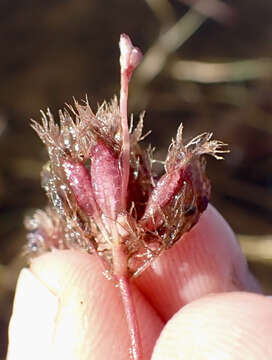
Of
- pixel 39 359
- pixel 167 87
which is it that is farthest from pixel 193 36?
pixel 39 359

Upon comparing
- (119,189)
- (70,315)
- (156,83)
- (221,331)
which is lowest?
(221,331)

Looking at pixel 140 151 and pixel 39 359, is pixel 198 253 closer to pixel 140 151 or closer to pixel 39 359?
pixel 140 151

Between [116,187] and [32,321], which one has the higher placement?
[116,187]

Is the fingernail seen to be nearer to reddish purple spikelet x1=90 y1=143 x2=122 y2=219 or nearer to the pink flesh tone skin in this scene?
the pink flesh tone skin

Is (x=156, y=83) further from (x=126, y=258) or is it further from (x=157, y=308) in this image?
(x=126, y=258)

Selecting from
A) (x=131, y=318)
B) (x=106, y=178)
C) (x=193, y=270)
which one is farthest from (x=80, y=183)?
(x=193, y=270)

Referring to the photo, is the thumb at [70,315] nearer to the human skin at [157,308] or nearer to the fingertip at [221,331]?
the human skin at [157,308]

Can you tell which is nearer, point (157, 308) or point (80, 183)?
point (80, 183)
